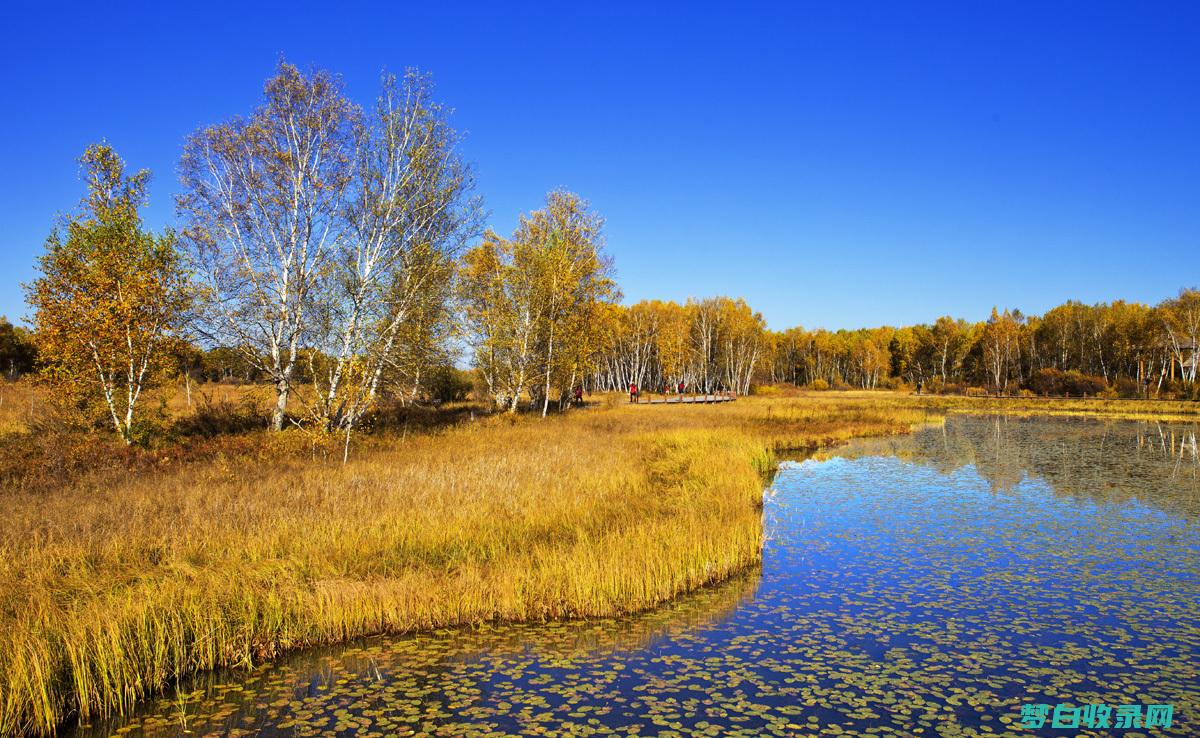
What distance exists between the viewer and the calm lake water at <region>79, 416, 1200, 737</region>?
6211 millimetres

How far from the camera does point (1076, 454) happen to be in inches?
1057

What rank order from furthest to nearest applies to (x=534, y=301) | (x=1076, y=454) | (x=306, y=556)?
1. (x=534, y=301)
2. (x=1076, y=454)
3. (x=306, y=556)

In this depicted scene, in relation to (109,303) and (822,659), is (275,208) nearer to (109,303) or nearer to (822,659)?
(109,303)

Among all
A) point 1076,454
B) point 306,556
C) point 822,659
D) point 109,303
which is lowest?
point 822,659

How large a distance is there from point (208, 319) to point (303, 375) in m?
4.12

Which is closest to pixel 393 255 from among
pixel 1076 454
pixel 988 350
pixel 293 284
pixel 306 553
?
pixel 293 284

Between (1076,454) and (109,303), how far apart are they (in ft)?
109

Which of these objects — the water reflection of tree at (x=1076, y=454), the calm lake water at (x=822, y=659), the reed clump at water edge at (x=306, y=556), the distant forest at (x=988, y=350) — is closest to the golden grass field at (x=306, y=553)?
the reed clump at water edge at (x=306, y=556)

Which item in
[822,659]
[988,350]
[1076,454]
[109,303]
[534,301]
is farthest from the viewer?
[988,350]

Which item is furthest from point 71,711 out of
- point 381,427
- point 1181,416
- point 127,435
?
point 1181,416

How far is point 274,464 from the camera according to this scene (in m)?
16.7

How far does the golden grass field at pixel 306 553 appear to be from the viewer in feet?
22.5

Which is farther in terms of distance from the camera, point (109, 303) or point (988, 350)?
point (988, 350)

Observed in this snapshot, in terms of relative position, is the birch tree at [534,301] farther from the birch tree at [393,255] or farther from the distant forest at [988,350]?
the distant forest at [988,350]
